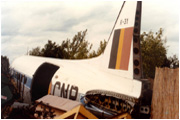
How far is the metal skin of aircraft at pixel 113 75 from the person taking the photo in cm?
450

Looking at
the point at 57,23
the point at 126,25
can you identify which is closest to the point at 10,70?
the point at 57,23

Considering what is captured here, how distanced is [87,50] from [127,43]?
2.43m

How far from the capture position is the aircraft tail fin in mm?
4613

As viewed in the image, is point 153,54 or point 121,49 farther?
point 153,54

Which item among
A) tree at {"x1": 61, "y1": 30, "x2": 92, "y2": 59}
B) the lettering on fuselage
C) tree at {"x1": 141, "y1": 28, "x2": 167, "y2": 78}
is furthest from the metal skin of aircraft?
tree at {"x1": 141, "y1": 28, "x2": 167, "y2": 78}

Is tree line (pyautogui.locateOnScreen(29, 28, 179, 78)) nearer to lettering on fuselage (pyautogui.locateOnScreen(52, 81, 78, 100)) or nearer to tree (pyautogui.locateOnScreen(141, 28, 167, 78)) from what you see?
tree (pyautogui.locateOnScreen(141, 28, 167, 78))

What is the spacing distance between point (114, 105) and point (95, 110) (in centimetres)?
52

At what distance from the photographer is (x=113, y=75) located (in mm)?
4871

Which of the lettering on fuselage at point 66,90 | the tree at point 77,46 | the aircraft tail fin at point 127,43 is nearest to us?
the aircraft tail fin at point 127,43

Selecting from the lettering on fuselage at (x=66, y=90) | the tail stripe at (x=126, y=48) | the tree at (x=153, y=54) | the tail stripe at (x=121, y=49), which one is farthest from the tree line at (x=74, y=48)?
the tree at (x=153, y=54)

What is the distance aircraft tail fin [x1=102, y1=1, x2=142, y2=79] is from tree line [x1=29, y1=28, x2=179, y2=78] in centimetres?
95

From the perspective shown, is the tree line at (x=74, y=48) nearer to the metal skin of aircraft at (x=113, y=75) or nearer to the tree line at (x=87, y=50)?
the tree line at (x=87, y=50)

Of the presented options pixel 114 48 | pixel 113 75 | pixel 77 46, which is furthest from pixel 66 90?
pixel 77 46

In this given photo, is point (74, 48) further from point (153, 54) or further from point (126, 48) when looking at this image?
point (153, 54)
